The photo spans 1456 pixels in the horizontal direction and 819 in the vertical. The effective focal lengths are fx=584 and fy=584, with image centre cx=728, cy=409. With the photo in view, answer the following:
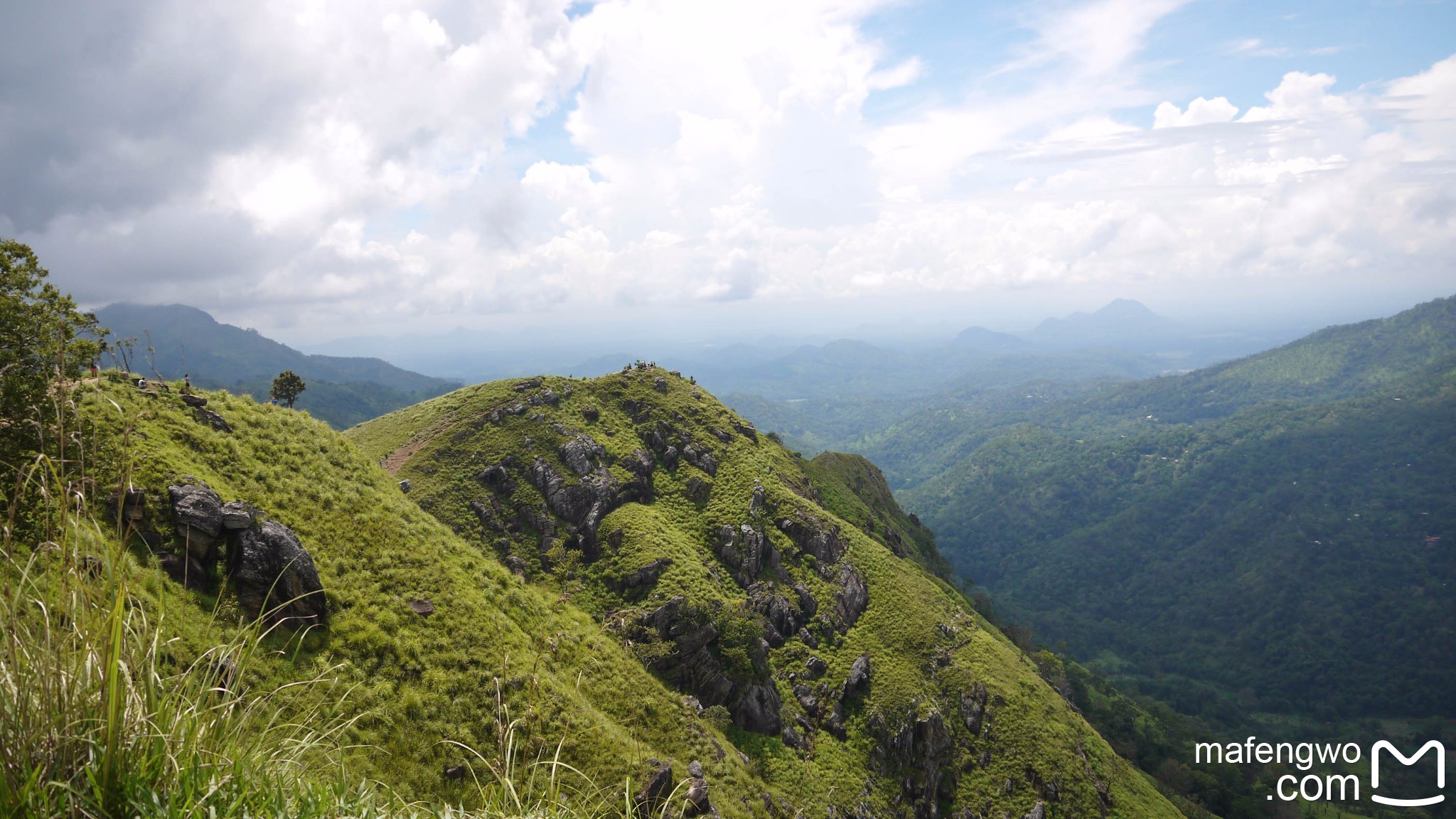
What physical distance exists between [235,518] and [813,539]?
158 ft

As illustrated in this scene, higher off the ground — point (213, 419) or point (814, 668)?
point (213, 419)

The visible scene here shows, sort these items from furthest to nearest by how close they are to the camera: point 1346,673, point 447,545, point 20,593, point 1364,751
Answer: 1. point 1346,673
2. point 1364,751
3. point 447,545
4. point 20,593

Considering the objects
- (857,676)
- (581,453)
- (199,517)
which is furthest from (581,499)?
(199,517)

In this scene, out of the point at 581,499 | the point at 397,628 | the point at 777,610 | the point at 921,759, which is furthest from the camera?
the point at 581,499

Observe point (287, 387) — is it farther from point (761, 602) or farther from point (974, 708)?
point (974, 708)

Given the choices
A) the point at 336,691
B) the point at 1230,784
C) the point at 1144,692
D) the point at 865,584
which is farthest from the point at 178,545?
the point at 1144,692

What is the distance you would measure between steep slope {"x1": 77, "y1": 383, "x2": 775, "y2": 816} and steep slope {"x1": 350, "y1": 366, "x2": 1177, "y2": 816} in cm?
572

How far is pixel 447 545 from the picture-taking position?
113 ft

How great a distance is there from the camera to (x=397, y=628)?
25000 millimetres

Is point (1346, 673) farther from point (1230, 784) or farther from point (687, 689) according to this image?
point (687, 689)

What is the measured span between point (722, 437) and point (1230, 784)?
87870mm

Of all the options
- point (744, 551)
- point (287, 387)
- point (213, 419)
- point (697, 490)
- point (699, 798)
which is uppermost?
point (287, 387)

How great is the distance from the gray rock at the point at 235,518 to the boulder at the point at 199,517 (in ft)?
0.44

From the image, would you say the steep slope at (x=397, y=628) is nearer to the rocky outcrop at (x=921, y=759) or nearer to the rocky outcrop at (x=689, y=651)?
the rocky outcrop at (x=689, y=651)
